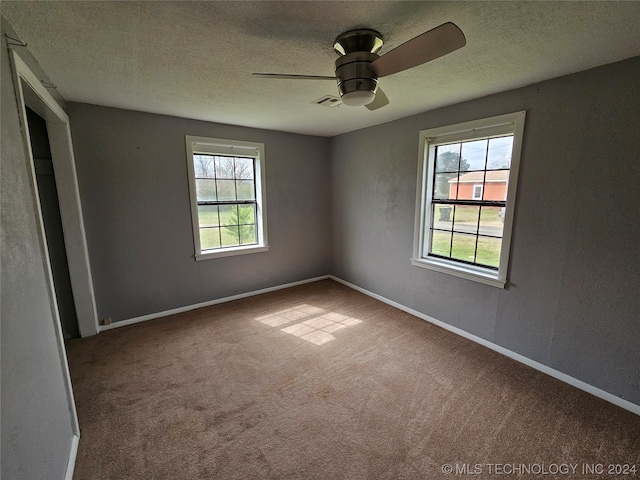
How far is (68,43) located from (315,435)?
270 cm

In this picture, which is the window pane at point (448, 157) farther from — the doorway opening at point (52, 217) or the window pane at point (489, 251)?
the doorway opening at point (52, 217)

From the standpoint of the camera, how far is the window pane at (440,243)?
119 inches

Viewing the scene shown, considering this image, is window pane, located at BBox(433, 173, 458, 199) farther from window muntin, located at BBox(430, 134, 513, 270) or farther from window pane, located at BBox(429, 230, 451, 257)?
window pane, located at BBox(429, 230, 451, 257)

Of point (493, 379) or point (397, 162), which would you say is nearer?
point (493, 379)

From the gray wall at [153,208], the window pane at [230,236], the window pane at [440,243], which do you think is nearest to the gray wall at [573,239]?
the window pane at [440,243]

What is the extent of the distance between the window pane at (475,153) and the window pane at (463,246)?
2.27 ft

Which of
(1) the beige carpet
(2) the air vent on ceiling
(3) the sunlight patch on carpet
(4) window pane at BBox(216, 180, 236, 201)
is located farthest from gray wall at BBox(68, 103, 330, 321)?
(2) the air vent on ceiling

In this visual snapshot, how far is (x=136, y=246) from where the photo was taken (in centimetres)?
307

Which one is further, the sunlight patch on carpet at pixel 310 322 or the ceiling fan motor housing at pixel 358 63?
the sunlight patch on carpet at pixel 310 322

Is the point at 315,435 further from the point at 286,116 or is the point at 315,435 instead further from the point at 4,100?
the point at 286,116

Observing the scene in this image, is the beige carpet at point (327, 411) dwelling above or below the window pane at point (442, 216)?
below

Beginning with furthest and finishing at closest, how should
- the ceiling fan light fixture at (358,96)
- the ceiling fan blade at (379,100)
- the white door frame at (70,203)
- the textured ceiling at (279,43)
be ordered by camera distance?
the white door frame at (70,203) < the ceiling fan blade at (379,100) < the ceiling fan light fixture at (358,96) < the textured ceiling at (279,43)

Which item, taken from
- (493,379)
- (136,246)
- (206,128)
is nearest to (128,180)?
(136,246)

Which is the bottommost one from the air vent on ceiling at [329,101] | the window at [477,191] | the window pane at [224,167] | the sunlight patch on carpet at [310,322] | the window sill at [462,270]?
the sunlight patch on carpet at [310,322]
